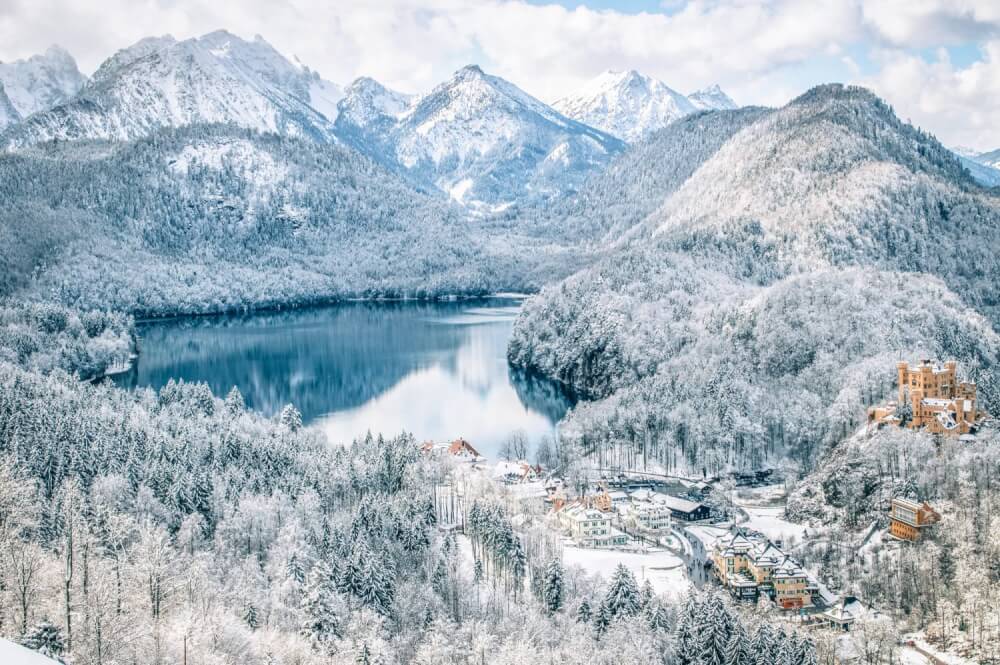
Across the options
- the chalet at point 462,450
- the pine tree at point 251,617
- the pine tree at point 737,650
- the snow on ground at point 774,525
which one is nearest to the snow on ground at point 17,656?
the pine tree at point 251,617

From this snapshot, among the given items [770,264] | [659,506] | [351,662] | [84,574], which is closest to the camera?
[84,574]

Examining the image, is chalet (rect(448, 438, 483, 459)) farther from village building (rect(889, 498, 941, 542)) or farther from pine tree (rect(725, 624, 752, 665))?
pine tree (rect(725, 624, 752, 665))

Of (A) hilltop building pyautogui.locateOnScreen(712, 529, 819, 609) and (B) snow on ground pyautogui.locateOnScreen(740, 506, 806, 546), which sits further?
(B) snow on ground pyautogui.locateOnScreen(740, 506, 806, 546)

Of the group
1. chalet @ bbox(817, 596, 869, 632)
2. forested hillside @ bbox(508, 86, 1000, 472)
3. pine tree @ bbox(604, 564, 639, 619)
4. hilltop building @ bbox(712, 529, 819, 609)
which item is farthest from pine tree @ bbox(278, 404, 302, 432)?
chalet @ bbox(817, 596, 869, 632)

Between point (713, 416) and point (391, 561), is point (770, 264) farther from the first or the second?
point (391, 561)

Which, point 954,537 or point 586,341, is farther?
point 586,341

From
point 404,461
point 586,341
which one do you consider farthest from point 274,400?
point 404,461

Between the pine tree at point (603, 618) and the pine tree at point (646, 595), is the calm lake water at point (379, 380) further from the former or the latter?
the pine tree at point (603, 618)
